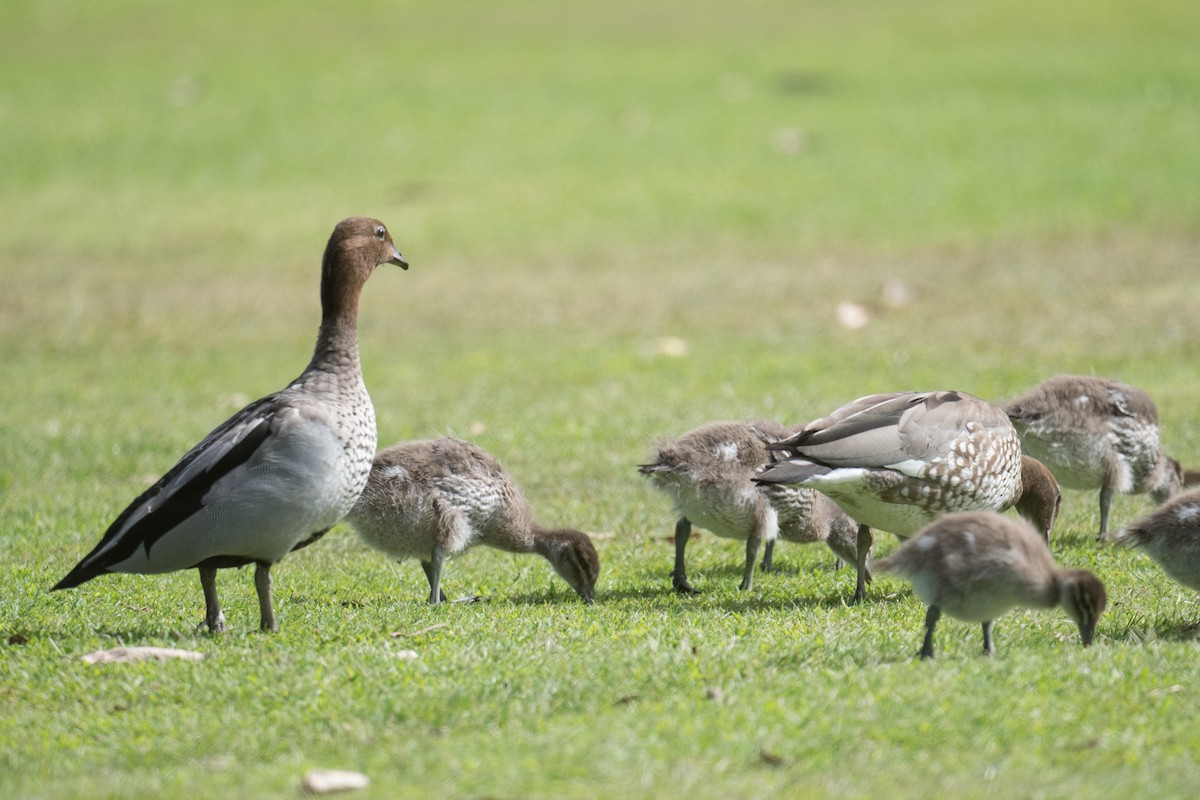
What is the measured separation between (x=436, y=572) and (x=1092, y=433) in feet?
14.2

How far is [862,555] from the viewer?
8.25 m

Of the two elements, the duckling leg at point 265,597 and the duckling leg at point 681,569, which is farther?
the duckling leg at point 681,569

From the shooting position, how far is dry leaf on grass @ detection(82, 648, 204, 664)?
21.7 ft

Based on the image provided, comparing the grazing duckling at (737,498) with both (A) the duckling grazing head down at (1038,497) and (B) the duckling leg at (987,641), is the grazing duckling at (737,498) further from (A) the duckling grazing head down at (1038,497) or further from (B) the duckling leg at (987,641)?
(B) the duckling leg at (987,641)

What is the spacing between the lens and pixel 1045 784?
524 centimetres

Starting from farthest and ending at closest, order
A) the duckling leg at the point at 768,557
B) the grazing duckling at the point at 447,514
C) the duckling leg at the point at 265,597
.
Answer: the duckling leg at the point at 768,557, the grazing duckling at the point at 447,514, the duckling leg at the point at 265,597

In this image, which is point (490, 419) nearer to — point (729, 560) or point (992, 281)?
point (729, 560)

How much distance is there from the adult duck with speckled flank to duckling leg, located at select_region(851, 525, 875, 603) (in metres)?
2.78

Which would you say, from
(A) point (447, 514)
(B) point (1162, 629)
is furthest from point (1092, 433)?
(A) point (447, 514)

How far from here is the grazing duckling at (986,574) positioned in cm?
640

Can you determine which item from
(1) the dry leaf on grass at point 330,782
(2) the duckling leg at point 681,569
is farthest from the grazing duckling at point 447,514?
(1) the dry leaf on grass at point 330,782

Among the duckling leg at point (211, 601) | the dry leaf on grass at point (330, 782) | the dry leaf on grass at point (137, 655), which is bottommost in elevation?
the dry leaf on grass at point (330, 782)

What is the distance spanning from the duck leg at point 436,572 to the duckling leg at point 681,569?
4.44ft

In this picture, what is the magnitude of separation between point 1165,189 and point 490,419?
13.6 meters
